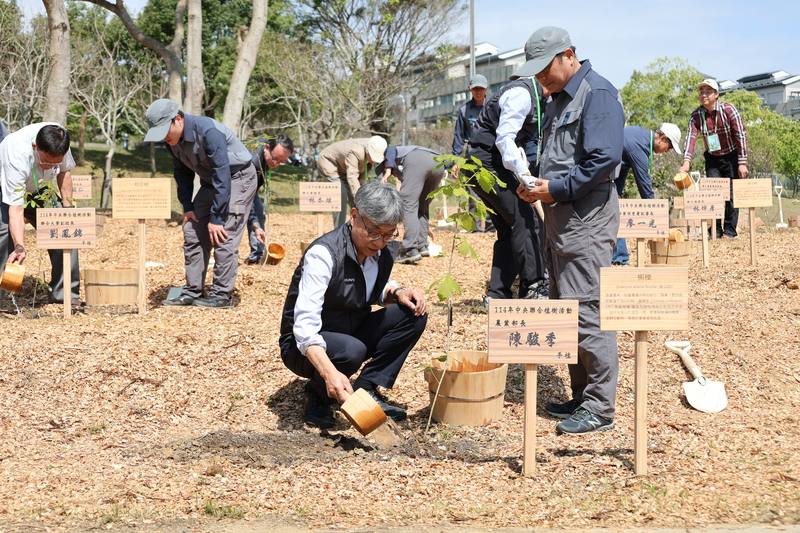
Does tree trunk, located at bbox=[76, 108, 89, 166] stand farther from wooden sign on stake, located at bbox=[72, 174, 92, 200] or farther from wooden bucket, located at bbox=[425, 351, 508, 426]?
wooden bucket, located at bbox=[425, 351, 508, 426]

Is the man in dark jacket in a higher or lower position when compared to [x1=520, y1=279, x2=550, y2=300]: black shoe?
higher

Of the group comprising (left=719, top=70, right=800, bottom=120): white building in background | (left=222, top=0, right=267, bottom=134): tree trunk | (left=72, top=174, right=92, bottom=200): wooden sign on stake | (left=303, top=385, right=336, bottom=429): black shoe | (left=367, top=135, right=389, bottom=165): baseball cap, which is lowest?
(left=303, top=385, right=336, bottom=429): black shoe

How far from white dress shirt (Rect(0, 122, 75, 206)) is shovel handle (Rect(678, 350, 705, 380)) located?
4.20 m

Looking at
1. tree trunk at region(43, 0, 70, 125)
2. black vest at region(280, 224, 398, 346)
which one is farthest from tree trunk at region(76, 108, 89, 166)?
black vest at region(280, 224, 398, 346)

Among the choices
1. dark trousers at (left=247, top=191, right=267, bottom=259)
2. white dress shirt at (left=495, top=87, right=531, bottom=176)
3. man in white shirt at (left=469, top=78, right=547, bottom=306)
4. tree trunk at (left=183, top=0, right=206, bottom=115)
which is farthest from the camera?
tree trunk at (left=183, top=0, right=206, bottom=115)

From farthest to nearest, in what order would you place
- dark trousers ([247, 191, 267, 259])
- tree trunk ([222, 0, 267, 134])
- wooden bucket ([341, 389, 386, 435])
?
tree trunk ([222, 0, 267, 134])
dark trousers ([247, 191, 267, 259])
wooden bucket ([341, 389, 386, 435])

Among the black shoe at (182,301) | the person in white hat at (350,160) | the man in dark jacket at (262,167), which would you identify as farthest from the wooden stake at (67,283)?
the person in white hat at (350,160)

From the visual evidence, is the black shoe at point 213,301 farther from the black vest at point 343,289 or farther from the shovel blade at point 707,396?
the shovel blade at point 707,396

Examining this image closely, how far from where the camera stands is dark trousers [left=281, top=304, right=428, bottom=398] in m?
3.97

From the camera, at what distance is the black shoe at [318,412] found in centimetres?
416

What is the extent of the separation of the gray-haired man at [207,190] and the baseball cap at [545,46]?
290cm

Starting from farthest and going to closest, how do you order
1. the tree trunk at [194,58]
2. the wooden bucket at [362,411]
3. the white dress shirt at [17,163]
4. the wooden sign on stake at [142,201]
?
the tree trunk at [194,58] < the wooden sign on stake at [142,201] < the white dress shirt at [17,163] < the wooden bucket at [362,411]

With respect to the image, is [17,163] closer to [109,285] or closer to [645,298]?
[109,285]

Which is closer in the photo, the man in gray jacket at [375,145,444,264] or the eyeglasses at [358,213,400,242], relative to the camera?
the eyeglasses at [358,213,400,242]
